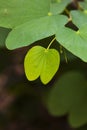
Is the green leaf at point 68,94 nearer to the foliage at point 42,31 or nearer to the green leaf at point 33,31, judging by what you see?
the foliage at point 42,31

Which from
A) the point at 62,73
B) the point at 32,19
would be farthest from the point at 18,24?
the point at 62,73

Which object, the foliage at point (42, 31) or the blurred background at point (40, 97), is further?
the blurred background at point (40, 97)

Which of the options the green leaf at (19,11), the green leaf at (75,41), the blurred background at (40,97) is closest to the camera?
the green leaf at (75,41)

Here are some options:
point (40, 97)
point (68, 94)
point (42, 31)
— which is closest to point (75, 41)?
point (42, 31)

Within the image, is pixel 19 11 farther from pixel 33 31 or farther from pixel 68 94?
pixel 68 94

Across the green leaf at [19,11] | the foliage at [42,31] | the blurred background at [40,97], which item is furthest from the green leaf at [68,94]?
the green leaf at [19,11]
